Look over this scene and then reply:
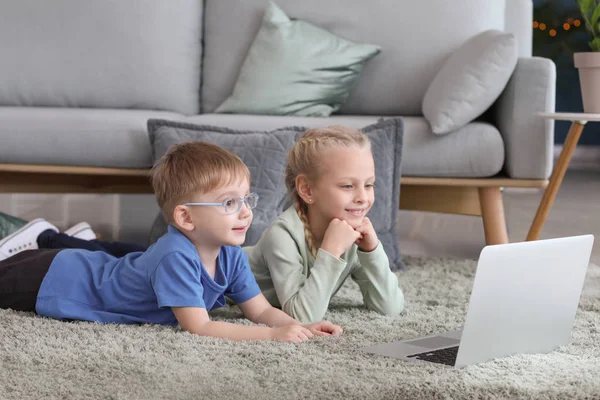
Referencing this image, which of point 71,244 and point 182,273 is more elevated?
point 182,273

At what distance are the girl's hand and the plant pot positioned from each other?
134 cm

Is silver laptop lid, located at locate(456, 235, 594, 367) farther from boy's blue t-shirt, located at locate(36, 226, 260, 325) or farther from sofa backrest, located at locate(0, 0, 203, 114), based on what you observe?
sofa backrest, located at locate(0, 0, 203, 114)

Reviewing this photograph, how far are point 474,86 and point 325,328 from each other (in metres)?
1.23

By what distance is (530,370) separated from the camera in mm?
1423

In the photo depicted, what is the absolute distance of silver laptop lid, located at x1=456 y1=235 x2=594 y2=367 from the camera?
4.42 feet

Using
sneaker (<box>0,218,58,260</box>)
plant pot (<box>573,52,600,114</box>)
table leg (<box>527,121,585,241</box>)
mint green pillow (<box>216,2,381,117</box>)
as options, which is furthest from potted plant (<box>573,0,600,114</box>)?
sneaker (<box>0,218,58,260</box>)

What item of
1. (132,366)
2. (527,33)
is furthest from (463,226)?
(132,366)

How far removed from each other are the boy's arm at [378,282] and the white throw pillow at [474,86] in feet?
2.72

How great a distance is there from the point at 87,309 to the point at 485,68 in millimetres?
1464

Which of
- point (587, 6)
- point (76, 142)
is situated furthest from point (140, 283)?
point (587, 6)

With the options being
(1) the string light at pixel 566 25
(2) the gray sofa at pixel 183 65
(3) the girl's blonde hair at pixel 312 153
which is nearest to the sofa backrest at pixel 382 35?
(2) the gray sofa at pixel 183 65

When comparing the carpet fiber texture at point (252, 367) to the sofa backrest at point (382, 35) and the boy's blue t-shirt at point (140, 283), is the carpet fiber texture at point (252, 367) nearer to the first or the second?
the boy's blue t-shirt at point (140, 283)

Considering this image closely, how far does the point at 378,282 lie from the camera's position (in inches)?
74.2

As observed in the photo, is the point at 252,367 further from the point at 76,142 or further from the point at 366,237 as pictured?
the point at 76,142
